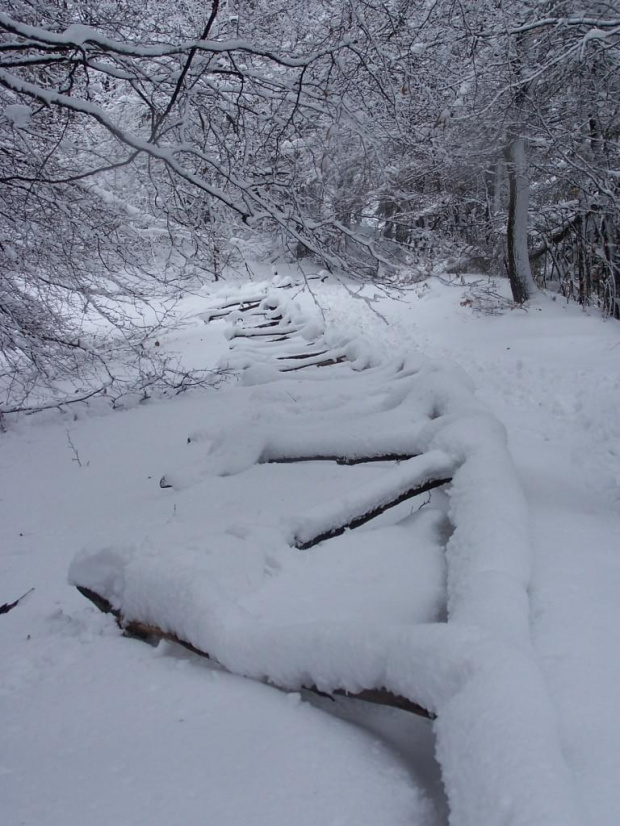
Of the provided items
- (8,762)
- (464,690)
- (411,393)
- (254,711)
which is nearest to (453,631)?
(464,690)

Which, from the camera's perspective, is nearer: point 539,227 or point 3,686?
point 3,686

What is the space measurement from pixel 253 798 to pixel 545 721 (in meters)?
0.68

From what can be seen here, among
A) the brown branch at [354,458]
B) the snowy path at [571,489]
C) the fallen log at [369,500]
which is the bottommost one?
the snowy path at [571,489]

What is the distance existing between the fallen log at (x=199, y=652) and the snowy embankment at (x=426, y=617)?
0.02 meters

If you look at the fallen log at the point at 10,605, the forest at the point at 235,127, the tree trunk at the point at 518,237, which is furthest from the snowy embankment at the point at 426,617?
the tree trunk at the point at 518,237

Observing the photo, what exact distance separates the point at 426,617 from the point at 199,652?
771mm

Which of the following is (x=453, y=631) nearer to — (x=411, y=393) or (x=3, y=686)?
(x=3, y=686)

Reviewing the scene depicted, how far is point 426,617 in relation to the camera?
195 centimetres

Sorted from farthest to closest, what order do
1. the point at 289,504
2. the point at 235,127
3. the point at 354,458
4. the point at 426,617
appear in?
the point at 235,127 → the point at 354,458 → the point at 289,504 → the point at 426,617

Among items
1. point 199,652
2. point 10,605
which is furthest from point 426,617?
point 10,605

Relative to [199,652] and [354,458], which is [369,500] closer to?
[354,458]

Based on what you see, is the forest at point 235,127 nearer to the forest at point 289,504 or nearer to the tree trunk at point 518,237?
the forest at point 289,504

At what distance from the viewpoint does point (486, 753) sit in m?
1.17

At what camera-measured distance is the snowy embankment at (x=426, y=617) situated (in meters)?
1.17
